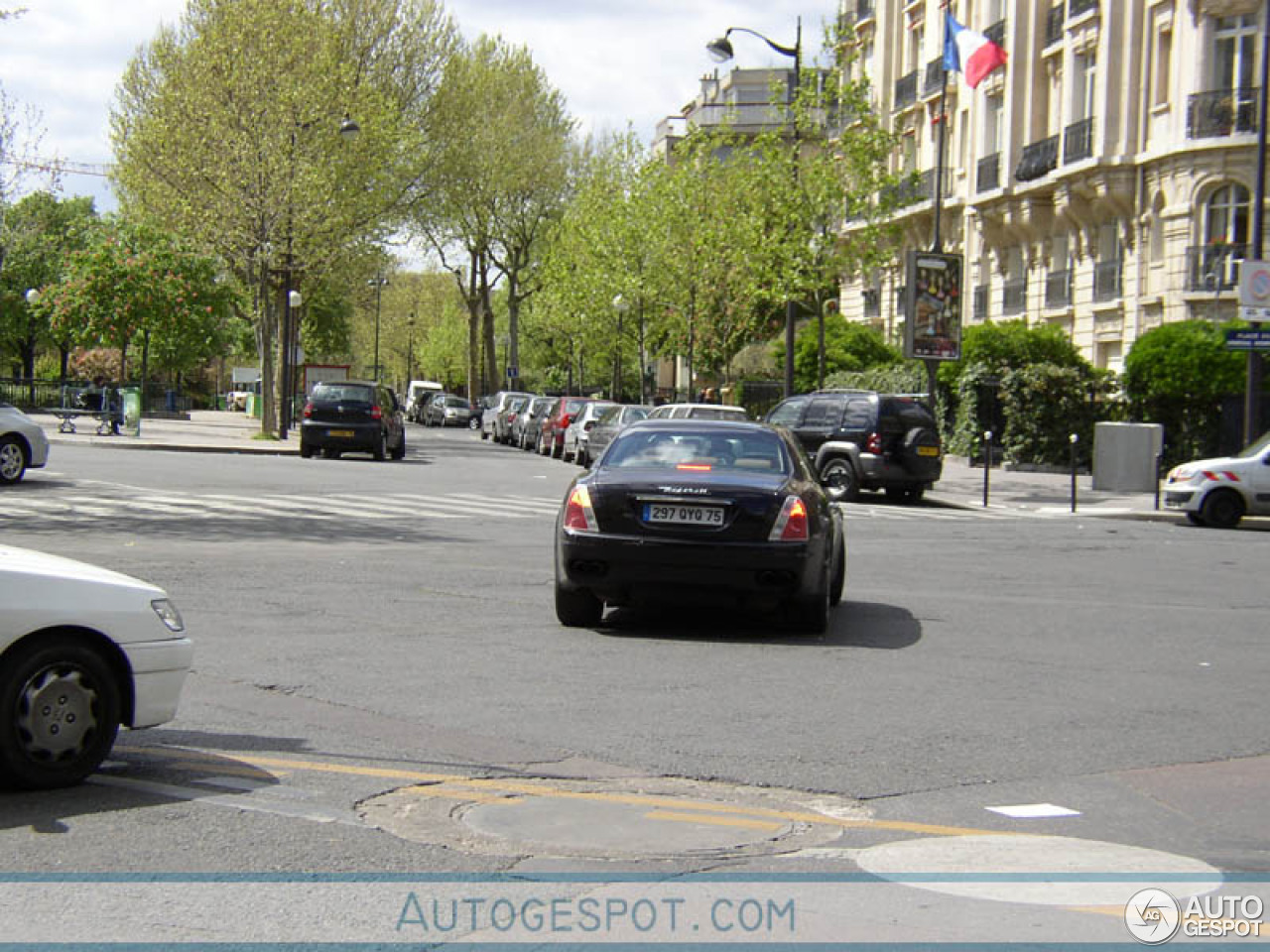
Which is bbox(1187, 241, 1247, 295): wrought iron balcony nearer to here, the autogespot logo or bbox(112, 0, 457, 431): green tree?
bbox(112, 0, 457, 431): green tree

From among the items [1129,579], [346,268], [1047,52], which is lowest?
[1129,579]

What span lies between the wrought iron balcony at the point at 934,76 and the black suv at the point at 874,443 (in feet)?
80.4

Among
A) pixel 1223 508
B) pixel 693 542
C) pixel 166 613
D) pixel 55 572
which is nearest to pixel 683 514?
pixel 693 542

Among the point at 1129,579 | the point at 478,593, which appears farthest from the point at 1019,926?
the point at 1129,579

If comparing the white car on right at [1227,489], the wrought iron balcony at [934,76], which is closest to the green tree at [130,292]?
the wrought iron balcony at [934,76]

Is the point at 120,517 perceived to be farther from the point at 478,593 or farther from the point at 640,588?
the point at 640,588

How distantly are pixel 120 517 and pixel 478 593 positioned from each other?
24.6ft

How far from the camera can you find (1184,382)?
3188cm

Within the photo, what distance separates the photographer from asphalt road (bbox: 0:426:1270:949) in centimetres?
572

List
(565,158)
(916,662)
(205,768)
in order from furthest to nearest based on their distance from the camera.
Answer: (565,158)
(916,662)
(205,768)

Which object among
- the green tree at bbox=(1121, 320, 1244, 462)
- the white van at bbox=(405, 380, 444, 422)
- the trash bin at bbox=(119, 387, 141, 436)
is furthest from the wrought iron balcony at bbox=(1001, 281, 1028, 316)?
the white van at bbox=(405, 380, 444, 422)

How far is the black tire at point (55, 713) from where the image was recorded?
591 centimetres

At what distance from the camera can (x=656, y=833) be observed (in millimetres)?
5699

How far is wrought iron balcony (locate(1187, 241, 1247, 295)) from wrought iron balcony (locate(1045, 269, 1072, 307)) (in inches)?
244
